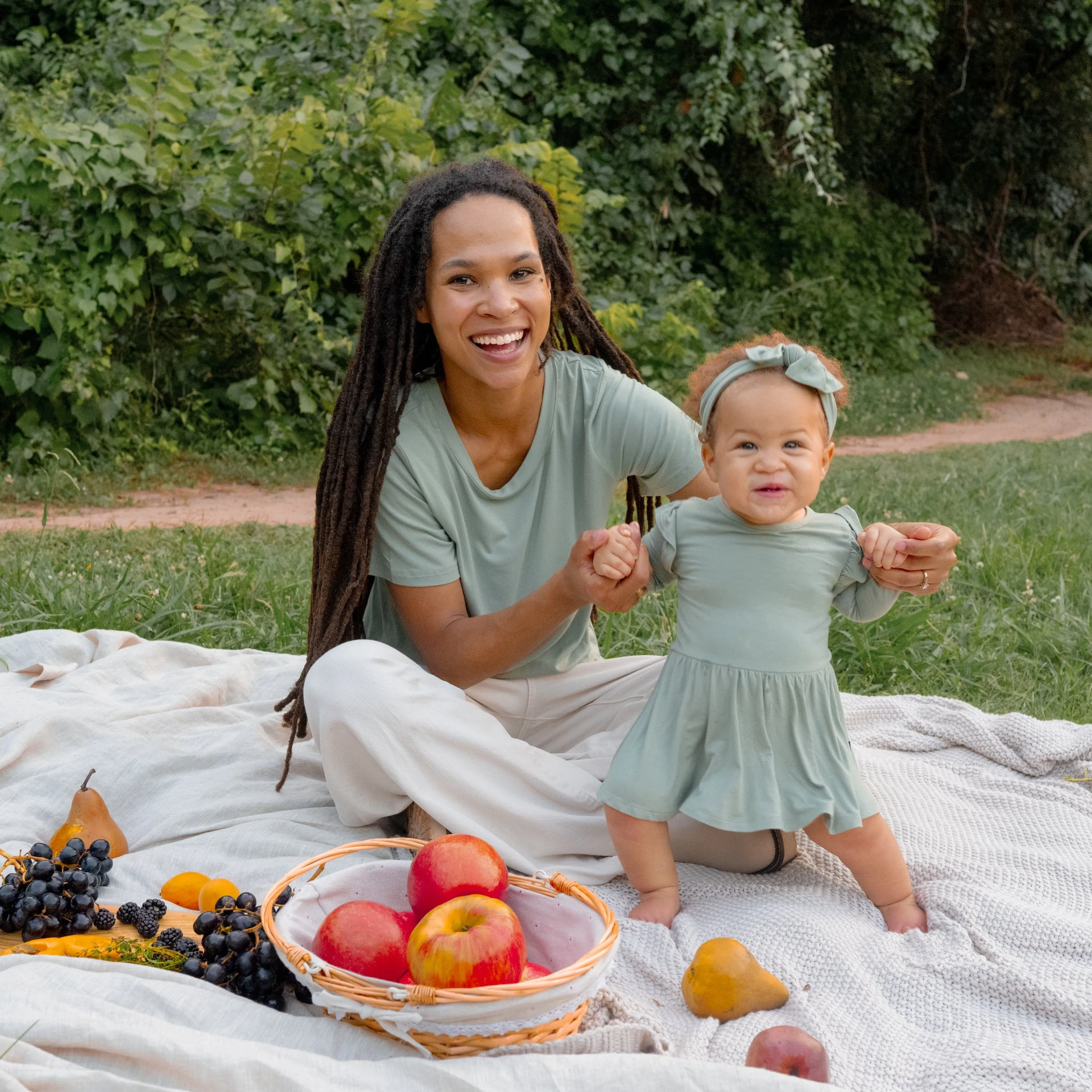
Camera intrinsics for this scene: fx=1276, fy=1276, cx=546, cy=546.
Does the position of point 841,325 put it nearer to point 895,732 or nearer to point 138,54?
point 138,54

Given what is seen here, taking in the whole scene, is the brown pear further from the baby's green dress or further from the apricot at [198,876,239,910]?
the baby's green dress

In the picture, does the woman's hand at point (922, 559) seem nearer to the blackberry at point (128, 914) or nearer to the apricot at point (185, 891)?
the apricot at point (185, 891)

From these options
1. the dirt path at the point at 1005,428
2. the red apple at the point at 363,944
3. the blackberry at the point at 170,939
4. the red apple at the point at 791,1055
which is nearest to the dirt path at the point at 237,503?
the dirt path at the point at 1005,428

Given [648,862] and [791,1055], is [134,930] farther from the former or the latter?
[791,1055]

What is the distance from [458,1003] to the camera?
1.78 m

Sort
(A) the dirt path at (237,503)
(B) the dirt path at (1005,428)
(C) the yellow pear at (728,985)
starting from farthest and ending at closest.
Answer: (B) the dirt path at (1005,428) → (A) the dirt path at (237,503) → (C) the yellow pear at (728,985)

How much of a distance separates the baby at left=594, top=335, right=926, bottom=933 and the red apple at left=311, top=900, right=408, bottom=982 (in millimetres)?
602

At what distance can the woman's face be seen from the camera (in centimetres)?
261

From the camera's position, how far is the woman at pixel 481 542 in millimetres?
2584

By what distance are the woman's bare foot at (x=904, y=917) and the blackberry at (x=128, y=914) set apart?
35.9 inches

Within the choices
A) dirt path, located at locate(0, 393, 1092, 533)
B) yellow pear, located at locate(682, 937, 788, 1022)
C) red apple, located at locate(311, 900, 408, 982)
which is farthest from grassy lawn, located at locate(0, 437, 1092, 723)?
red apple, located at locate(311, 900, 408, 982)

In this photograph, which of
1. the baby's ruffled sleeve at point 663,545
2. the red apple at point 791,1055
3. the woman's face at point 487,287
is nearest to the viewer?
the red apple at point 791,1055

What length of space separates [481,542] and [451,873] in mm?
951

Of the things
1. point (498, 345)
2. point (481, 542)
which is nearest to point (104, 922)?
point (481, 542)
